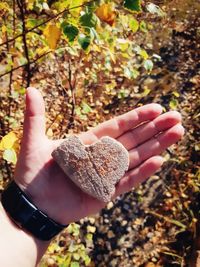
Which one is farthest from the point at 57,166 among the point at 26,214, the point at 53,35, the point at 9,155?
the point at 53,35

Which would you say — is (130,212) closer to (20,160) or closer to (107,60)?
(107,60)

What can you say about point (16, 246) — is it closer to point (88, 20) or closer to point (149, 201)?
point (88, 20)

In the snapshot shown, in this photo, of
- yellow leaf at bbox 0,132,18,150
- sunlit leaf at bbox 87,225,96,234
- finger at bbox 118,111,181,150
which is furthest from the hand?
sunlit leaf at bbox 87,225,96,234

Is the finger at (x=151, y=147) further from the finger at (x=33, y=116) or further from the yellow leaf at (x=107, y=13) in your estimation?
the yellow leaf at (x=107, y=13)

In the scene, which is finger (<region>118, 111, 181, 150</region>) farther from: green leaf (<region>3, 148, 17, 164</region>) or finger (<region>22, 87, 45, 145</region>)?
green leaf (<region>3, 148, 17, 164</region>)

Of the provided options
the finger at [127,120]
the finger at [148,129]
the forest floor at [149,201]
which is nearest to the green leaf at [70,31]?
the finger at [127,120]

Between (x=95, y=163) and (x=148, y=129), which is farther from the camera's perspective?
(x=148, y=129)

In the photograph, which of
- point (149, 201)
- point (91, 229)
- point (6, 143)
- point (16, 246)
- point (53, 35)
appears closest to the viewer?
point (6, 143)
